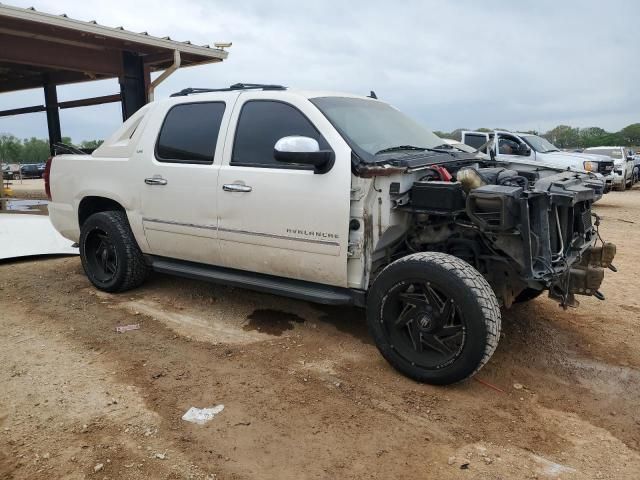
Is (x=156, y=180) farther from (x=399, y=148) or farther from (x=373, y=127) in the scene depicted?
(x=399, y=148)

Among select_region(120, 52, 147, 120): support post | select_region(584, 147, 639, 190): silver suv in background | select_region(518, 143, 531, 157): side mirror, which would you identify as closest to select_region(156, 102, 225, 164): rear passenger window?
select_region(120, 52, 147, 120): support post

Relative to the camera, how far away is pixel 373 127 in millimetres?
4066

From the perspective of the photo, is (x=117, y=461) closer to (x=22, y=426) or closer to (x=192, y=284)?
(x=22, y=426)

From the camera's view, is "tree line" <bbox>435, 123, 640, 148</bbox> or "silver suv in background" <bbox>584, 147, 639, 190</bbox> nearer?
"silver suv in background" <bbox>584, 147, 639, 190</bbox>

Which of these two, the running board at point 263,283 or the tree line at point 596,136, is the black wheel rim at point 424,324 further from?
the tree line at point 596,136

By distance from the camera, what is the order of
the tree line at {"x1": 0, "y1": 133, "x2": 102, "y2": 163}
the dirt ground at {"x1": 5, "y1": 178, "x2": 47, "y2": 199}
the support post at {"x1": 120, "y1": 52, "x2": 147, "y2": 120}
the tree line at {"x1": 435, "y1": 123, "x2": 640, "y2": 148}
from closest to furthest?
1. the support post at {"x1": 120, "y1": 52, "x2": 147, "y2": 120}
2. the dirt ground at {"x1": 5, "y1": 178, "x2": 47, "y2": 199}
3. the tree line at {"x1": 435, "y1": 123, "x2": 640, "y2": 148}
4. the tree line at {"x1": 0, "y1": 133, "x2": 102, "y2": 163}

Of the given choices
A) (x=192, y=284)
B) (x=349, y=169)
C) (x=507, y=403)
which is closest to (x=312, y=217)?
(x=349, y=169)

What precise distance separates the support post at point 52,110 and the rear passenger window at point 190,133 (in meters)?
9.82

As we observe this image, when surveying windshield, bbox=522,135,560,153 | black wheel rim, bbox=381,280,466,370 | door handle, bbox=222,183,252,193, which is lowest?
black wheel rim, bbox=381,280,466,370

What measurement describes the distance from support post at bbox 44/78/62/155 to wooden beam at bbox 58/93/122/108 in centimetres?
20

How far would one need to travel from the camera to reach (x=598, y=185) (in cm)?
383

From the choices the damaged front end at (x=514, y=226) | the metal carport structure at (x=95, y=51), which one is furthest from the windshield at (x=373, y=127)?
the metal carport structure at (x=95, y=51)

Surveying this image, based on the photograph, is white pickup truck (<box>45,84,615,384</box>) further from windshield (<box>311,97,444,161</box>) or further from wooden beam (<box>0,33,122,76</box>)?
wooden beam (<box>0,33,122,76</box>)

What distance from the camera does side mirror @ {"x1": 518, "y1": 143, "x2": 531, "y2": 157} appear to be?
1253cm
